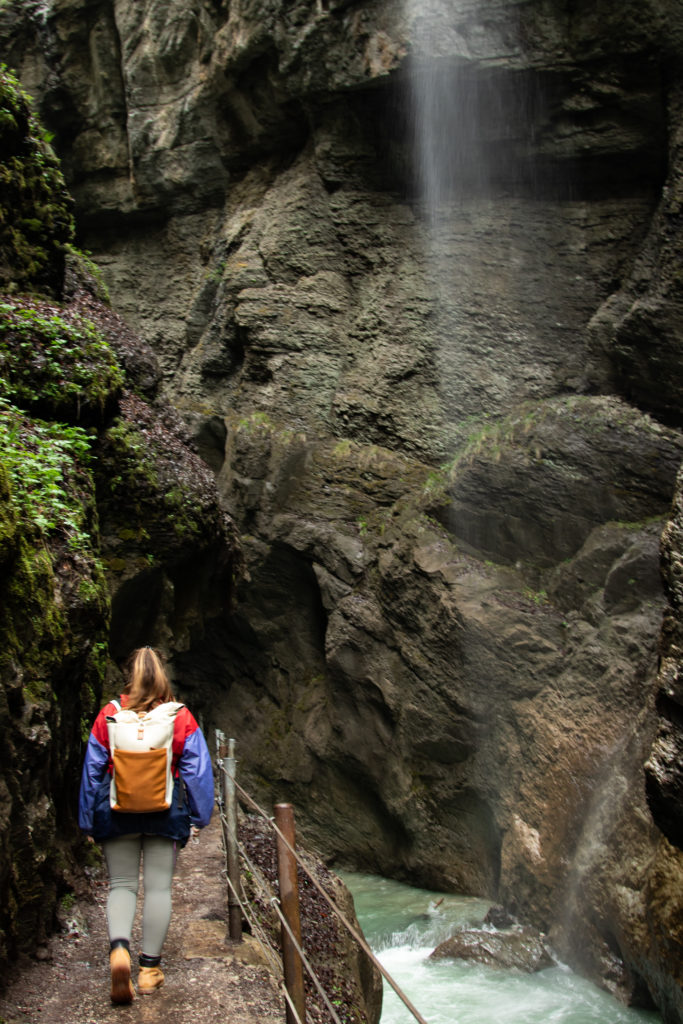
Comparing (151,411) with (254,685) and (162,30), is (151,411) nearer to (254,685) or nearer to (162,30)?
(254,685)

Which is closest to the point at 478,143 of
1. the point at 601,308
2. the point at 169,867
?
the point at 601,308

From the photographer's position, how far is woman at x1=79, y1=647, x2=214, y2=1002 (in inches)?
131

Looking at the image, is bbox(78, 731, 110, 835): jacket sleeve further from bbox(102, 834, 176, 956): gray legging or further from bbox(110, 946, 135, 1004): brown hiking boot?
bbox(110, 946, 135, 1004): brown hiking boot

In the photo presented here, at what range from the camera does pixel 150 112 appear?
54.9 ft

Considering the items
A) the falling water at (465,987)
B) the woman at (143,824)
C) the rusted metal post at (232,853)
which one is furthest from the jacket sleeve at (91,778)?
the falling water at (465,987)

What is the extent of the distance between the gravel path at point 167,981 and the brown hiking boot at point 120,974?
0.08m

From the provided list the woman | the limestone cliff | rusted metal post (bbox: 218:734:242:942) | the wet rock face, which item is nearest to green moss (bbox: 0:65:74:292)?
the limestone cliff

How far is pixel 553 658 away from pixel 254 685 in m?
5.89

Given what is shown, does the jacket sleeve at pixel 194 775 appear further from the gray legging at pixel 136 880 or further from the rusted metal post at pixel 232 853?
the rusted metal post at pixel 232 853

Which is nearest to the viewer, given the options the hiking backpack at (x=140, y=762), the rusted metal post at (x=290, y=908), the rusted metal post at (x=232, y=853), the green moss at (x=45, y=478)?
the rusted metal post at (x=290, y=908)

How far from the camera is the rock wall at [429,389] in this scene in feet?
34.6

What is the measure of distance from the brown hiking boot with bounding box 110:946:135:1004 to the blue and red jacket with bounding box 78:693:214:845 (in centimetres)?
47

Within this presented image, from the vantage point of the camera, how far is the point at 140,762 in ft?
10.8

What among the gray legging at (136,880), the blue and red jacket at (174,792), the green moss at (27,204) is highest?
the green moss at (27,204)
